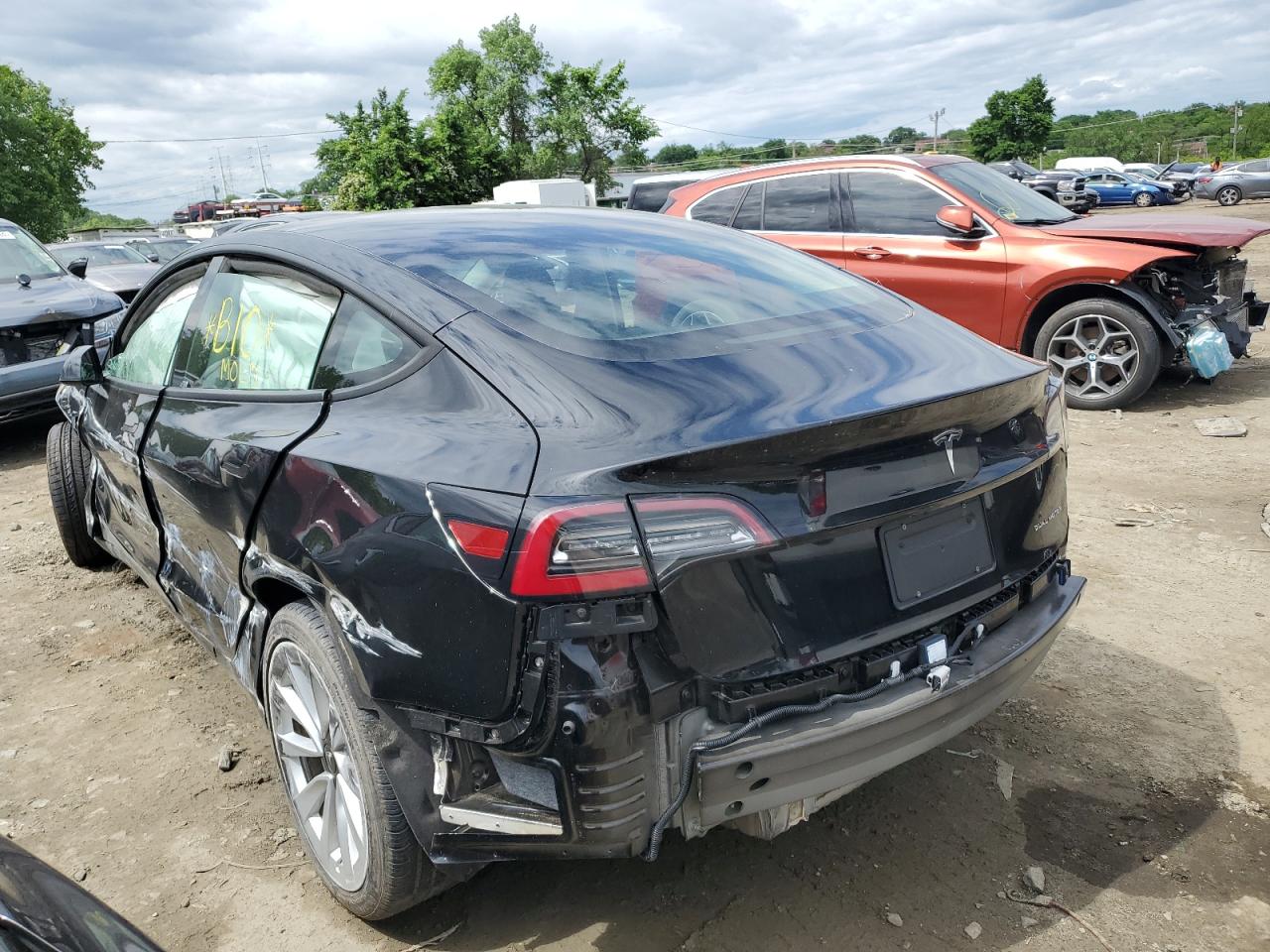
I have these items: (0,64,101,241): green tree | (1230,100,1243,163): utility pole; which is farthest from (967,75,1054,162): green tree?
(0,64,101,241): green tree

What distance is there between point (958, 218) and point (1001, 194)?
81 centimetres

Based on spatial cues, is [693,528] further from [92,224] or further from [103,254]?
[92,224]

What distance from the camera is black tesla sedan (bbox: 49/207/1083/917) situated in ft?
6.00

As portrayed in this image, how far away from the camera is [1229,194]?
108 ft

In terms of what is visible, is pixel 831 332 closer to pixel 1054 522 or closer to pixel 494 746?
pixel 1054 522

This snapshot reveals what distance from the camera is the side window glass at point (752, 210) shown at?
26.1 ft

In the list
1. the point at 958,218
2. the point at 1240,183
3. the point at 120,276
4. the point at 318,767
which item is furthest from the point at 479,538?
the point at 1240,183

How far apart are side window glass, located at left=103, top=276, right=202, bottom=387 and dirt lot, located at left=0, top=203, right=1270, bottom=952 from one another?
3.73 ft

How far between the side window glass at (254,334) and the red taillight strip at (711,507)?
1155 millimetres

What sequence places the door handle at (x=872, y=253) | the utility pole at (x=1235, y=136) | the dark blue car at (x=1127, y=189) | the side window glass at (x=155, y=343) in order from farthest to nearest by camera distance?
the utility pole at (x=1235, y=136), the dark blue car at (x=1127, y=189), the door handle at (x=872, y=253), the side window glass at (x=155, y=343)

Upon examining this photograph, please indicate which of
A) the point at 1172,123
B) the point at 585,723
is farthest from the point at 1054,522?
the point at 1172,123

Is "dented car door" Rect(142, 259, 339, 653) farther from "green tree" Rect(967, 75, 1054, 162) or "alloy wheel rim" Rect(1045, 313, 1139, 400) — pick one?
"green tree" Rect(967, 75, 1054, 162)

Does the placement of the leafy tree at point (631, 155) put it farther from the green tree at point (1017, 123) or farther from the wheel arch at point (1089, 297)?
the wheel arch at point (1089, 297)

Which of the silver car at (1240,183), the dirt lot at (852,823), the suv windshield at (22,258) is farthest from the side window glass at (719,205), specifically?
the silver car at (1240,183)
